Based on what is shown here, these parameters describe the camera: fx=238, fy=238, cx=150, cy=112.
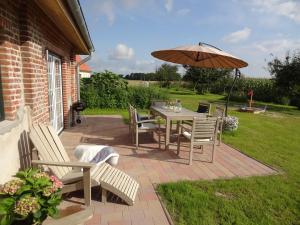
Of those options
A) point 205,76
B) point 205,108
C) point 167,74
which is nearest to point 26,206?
point 205,108

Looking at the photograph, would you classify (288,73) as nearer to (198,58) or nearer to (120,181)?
(198,58)

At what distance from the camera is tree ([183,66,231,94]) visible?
29.9 meters

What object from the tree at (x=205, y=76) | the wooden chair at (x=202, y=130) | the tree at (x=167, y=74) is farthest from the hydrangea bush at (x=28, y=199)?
the tree at (x=167, y=74)

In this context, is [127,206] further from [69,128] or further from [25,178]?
[69,128]

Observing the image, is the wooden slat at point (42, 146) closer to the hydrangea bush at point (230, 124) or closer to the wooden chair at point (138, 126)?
the wooden chair at point (138, 126)

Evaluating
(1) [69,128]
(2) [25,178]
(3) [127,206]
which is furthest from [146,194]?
(1) [69,128]

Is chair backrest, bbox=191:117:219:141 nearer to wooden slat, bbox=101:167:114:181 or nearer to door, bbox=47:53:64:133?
wooden slat, bbox=101:167:114:181

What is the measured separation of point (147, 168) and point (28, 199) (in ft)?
8.91

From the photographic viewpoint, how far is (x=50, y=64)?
543 cm

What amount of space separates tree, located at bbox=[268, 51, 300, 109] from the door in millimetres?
16789

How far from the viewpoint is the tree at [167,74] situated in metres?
40.3

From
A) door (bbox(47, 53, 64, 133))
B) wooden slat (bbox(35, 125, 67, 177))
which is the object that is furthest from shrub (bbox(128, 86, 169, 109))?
wooden slat (bbox(35, 125, 67, 177))

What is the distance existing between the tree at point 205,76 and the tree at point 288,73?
10965 millimetres

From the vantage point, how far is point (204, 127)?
15.1 feet
